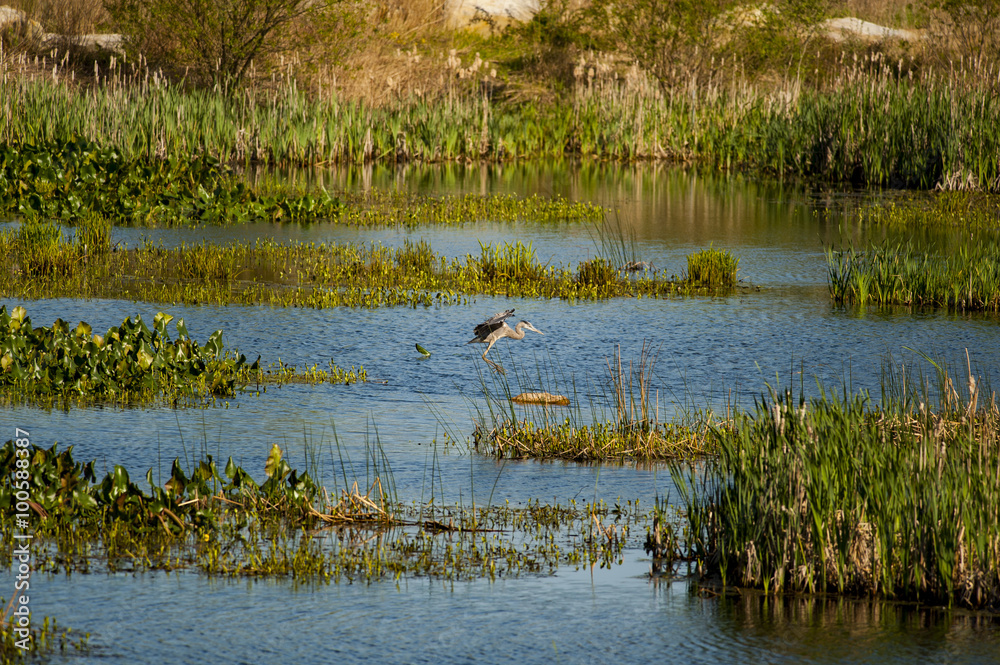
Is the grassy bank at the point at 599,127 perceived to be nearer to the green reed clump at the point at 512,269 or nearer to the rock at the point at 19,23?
the green reed clump at the point at 512,269

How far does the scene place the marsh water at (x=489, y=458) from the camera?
14.7ft

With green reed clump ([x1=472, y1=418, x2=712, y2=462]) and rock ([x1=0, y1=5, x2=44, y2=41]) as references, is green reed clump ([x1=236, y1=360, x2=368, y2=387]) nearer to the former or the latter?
green reed clump ([x1=472, y1=418, x2=712, y2=462])

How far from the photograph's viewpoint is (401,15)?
40.6 metres

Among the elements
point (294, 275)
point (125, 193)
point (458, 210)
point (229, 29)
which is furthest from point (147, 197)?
point (229, 29)

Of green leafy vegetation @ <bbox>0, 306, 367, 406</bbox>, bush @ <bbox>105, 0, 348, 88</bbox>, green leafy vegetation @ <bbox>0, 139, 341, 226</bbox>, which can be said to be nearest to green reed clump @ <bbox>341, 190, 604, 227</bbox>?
green leafy vegetation @ <bbox>0, 139, 341, 226</bbox>

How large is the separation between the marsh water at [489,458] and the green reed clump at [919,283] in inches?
12.4

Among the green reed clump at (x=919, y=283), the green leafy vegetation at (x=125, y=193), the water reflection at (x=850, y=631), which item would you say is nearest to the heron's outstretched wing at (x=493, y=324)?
the green reed clump at (x=919, y=283)

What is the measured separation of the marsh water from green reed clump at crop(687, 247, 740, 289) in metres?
0.31

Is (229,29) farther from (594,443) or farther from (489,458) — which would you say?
(594,443)

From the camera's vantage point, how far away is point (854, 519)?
4898 millimetres

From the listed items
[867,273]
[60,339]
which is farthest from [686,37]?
[60,339]

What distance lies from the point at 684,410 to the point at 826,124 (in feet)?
48.4

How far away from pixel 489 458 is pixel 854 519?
7.68 ft

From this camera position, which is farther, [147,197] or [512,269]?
[147,197]
